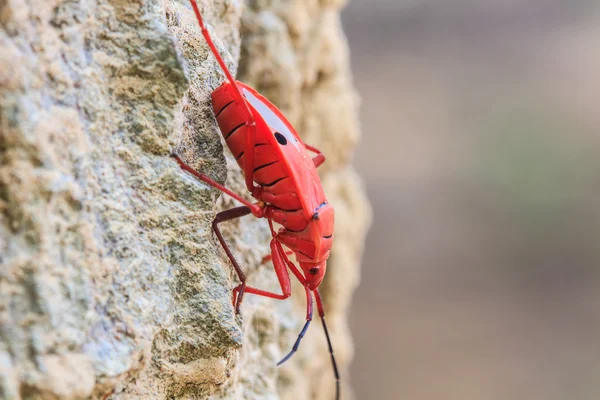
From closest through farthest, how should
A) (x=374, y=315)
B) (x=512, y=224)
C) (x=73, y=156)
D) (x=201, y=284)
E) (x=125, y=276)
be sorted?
(x=73, y=156) < (x=125, y=276) < (x=201, y=284) < (x=374, y=315) < (x=512, y=224)

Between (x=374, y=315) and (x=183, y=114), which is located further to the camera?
(x=374, y=315)

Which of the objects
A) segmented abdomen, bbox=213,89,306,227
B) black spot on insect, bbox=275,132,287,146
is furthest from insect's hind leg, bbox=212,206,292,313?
black spot on insect, bbox=275,132,287,146

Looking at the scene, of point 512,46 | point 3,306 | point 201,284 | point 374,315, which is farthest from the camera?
point 512,46

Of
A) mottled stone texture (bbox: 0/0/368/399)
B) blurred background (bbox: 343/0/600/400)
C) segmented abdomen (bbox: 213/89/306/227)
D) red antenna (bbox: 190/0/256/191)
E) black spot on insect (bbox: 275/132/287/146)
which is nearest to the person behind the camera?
mottled stone texture (bbox: 0/0/368/399)

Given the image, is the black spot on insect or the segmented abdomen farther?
the black spot on insect

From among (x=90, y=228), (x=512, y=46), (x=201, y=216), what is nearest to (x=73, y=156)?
(x=90, y=228)

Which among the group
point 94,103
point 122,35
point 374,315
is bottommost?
point 374,315

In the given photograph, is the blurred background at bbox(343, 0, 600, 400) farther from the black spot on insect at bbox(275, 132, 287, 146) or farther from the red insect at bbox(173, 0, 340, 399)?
the black spot on insect at bbox(275, 132, 287, 146)

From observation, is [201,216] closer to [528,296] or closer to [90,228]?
[90,228]
